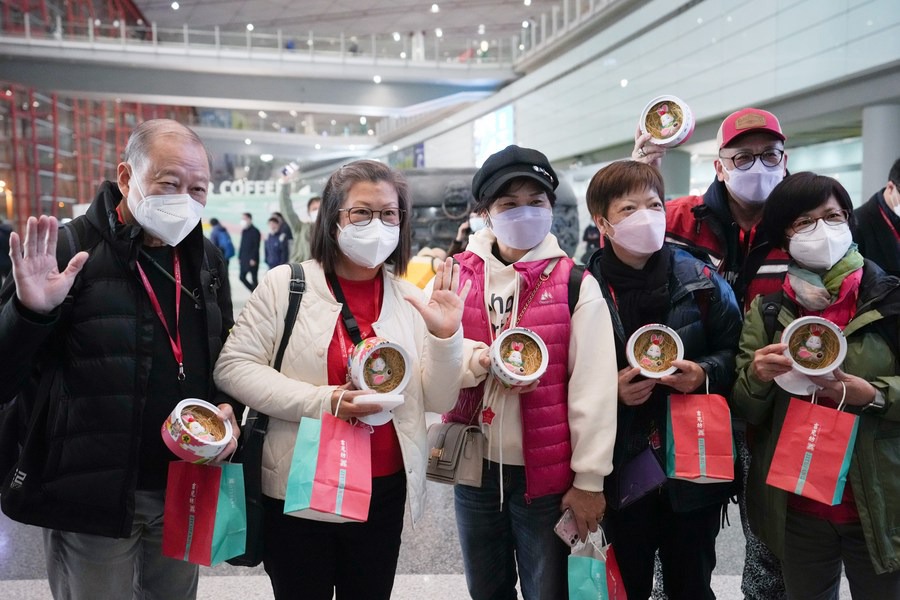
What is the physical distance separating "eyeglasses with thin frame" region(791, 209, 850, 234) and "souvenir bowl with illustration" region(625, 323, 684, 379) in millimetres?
502

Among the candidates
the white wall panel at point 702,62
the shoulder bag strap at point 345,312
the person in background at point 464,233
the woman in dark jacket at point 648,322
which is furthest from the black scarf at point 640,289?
the white wall panel at point 702,62

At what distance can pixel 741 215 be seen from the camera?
245cm

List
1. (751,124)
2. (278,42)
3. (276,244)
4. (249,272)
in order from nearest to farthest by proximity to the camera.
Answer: (751,124)
(276,244)
(249,272)
(278,42)

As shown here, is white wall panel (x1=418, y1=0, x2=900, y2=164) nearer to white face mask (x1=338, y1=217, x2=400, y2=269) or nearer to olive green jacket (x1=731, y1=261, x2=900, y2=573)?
olive green jacket (x1=731, y1=261, x2=900, y2=573)

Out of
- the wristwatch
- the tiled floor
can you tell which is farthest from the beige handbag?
the tiled floor

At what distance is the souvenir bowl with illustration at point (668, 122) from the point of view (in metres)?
2.49

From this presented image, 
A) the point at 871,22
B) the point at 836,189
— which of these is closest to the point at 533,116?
the point at 871,22

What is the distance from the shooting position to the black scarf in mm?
1993

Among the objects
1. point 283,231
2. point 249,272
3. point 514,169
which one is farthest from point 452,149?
point 514,169

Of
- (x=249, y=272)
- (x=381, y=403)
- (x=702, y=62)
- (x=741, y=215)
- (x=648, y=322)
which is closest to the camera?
(x=381, y=403)

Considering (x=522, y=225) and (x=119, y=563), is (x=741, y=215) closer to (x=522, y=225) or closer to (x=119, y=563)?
(x=522, y=225)

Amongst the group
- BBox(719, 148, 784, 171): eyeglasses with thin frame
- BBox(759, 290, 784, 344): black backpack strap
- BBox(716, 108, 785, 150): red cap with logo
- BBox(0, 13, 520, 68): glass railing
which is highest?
BBox(0, 13, 520, 68): glass railing

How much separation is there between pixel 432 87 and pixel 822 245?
19.3 meters

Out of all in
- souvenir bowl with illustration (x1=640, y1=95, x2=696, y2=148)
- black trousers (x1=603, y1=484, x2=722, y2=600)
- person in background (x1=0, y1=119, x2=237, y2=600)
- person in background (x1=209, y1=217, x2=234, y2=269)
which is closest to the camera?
person in background (x1=0, y1=119, x2=237, y2=600)
